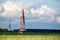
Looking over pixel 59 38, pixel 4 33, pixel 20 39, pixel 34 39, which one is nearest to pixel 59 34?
pixel 59 38

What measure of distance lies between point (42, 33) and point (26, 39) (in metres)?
2.56

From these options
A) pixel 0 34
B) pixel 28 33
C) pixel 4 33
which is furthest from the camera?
pixel 28 33

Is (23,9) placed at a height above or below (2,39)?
above

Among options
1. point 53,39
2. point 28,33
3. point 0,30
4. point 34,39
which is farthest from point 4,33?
point 53,39

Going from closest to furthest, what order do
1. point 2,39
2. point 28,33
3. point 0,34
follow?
point 2,39 < point 0,34 < point 28,33

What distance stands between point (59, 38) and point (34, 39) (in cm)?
106

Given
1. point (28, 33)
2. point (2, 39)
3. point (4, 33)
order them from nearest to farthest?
point (2, 39) → point (4, 33) → point (28, 33)

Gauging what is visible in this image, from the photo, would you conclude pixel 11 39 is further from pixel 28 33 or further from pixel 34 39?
pixel 28 33

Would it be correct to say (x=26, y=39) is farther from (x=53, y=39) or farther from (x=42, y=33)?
(x=42, y=33)

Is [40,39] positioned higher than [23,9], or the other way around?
[23,9]

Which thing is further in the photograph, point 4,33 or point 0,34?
point 4,33

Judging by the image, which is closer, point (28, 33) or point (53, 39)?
point (53, 39)

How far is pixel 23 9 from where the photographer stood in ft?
26.6

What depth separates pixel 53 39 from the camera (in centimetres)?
817
